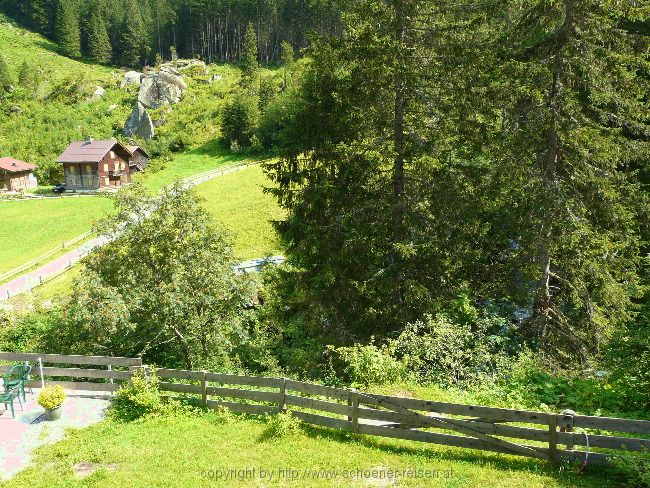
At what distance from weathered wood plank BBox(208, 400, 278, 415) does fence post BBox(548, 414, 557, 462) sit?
5.62 metres

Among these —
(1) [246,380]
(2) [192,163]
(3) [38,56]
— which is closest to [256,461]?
(1) [246,380]

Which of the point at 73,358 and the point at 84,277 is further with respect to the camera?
the point at 84,277

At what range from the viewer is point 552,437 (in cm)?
836

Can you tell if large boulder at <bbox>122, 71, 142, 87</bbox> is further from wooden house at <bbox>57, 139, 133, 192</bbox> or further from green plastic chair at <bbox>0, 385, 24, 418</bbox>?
green plastic chair at <bbox>0, 385, 24, 418</bbox>

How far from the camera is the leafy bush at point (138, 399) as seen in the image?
11625 mm

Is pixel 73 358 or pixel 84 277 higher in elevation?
pixel 84 277

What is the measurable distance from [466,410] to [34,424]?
32.3 feet

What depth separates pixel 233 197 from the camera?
41.9 metres

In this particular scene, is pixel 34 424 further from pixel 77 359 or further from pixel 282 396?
pixel 282 396

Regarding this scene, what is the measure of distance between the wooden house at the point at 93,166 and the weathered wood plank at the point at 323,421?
58.2m

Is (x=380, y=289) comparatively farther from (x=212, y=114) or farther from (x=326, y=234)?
(x=212, y=114)

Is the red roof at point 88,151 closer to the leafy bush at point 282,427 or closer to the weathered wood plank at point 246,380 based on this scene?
the weathered wood plank at point 246,380

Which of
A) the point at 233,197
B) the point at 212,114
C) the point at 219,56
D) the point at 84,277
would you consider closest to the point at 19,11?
A: the point at 219,56

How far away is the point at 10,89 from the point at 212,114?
134ft
